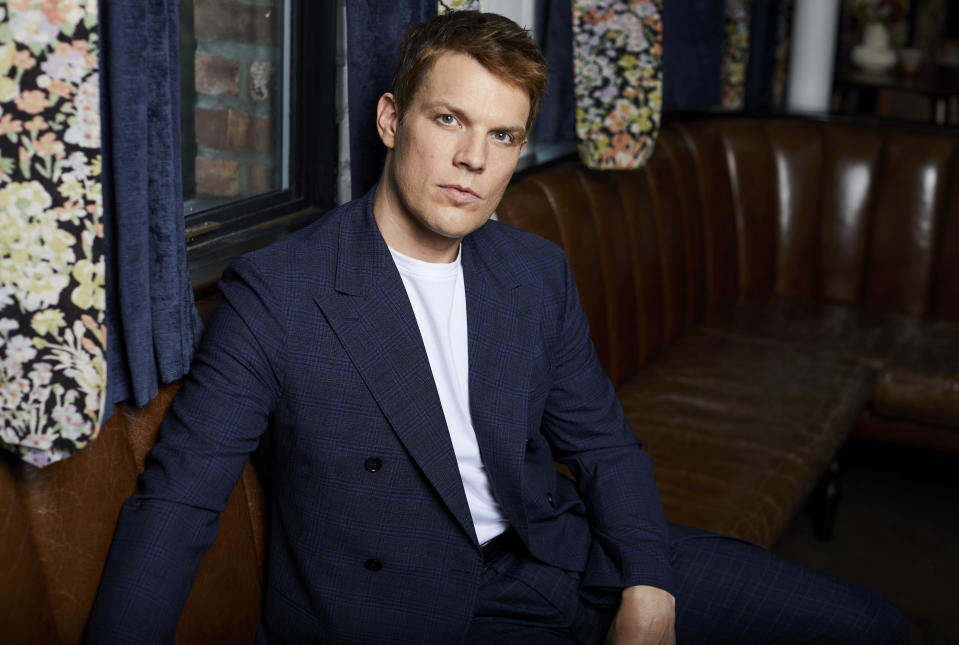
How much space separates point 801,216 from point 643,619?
2175 millimetres

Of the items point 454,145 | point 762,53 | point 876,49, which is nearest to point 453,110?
point 454,145

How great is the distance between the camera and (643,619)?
4.82ft

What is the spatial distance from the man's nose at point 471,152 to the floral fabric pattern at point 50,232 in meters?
0.49

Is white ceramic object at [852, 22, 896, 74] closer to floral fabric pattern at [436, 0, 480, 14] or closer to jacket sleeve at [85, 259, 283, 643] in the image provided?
floral fabric pattern at [436, 0, 480, 14]

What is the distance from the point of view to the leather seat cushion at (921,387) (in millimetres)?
2686

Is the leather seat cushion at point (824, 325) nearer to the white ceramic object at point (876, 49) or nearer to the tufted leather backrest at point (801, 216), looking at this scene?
the tufted leather backrest at point (801, 216)

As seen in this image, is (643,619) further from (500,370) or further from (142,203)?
(142,203)

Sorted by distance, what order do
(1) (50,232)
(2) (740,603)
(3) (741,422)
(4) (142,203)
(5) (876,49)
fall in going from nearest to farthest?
1. (1) (50,232)
2. (4) (142,203)
3. (2) (740,603)
4. (3) (741,422)
5. (5) (876,49)

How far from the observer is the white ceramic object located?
5.51m

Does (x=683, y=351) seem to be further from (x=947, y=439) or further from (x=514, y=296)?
(x=514, y=296)

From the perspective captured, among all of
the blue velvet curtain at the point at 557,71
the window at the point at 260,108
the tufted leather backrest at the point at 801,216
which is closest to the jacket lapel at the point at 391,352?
the window at the point at 260,108

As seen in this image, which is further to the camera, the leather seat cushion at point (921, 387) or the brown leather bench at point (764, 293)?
the leather seat cushion at point (921, 387)

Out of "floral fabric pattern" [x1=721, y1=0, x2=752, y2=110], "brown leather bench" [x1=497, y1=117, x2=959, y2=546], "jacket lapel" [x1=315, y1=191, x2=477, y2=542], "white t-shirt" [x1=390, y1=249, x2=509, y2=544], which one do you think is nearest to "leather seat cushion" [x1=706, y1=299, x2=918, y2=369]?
"brown leather bench" [x1=497, y1=117, x2=959, y2=546]

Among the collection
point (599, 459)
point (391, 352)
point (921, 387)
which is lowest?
point (921, 387)
